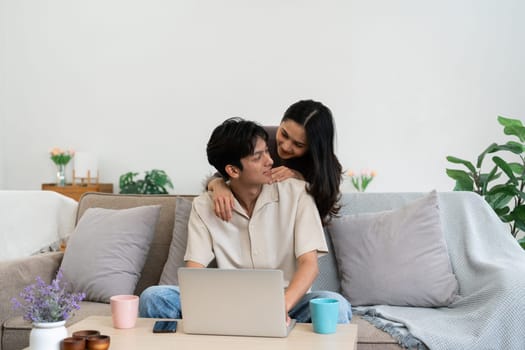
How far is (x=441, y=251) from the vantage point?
2.53m

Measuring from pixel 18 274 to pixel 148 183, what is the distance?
11.0 feet

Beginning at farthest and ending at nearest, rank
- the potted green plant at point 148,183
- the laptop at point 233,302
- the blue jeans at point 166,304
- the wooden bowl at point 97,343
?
the potted green plant at point 148,183 → the blue jeans at point 166,304 → the laptop at point 233,302 → the wooden bowl at point 97,343

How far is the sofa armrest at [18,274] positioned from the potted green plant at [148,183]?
310 cm

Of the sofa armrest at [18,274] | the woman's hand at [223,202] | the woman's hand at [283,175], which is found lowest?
the sofa armrest at [18,274]

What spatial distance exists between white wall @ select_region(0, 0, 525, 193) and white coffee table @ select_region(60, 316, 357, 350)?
410cm

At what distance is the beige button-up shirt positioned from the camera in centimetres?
223

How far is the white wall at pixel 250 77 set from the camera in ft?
18.4

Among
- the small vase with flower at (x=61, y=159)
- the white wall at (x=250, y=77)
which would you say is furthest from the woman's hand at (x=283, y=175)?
the small vase with flower at (x=61, y=159)

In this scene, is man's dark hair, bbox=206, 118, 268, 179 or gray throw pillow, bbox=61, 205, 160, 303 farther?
gray throw pillow, bbox=61, 205, 160, 303

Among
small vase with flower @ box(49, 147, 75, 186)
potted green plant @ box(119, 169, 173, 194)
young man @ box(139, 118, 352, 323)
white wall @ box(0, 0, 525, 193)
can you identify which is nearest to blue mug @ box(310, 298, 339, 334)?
young man @ box(139, 118, 352, 323)

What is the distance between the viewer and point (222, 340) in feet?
5.45

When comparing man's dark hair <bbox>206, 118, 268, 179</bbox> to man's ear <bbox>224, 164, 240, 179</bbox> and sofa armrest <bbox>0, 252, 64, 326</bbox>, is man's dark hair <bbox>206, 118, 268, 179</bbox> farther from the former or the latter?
sofa armrest <bbox>0, 252, 64, 326</bbox>

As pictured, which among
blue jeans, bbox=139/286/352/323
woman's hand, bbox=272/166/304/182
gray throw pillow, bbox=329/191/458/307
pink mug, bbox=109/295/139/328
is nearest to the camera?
pink mug, bbox=109/295/139/328

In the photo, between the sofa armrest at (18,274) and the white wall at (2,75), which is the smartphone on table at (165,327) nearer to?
the sofa armrest at (18,274)
